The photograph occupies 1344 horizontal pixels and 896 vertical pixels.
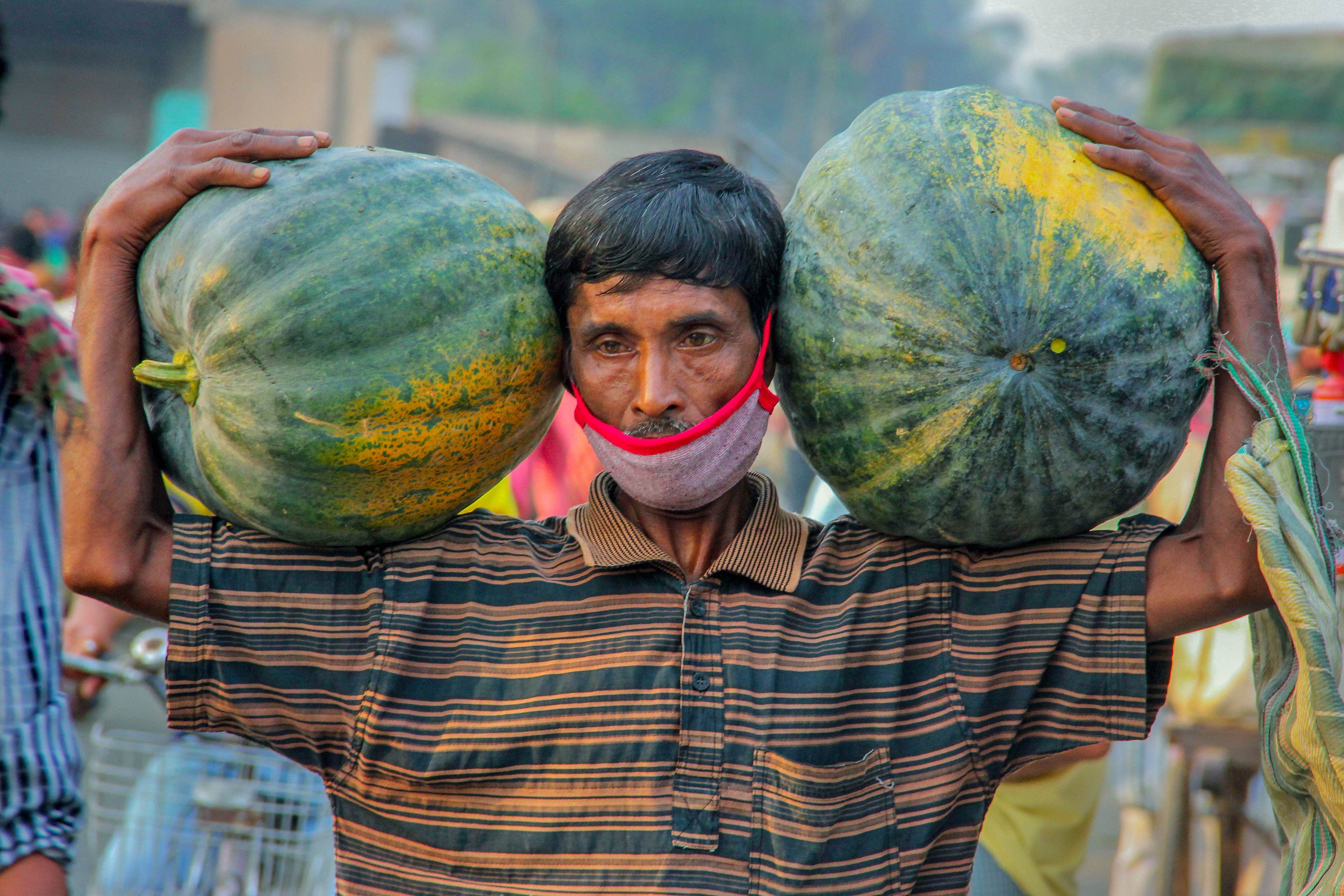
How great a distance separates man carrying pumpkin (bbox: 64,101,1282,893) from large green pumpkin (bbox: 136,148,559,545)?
0.26 ft

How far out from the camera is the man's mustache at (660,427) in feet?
6.61

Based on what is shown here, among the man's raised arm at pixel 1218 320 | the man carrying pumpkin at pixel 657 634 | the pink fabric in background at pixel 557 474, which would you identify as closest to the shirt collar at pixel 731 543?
the man carrying pumpkin at pixel 657 634

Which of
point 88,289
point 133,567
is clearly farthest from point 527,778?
point 88,289

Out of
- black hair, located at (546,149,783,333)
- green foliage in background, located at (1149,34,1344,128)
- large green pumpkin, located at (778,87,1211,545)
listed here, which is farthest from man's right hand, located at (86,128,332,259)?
green foliage in background, located at (1149,34,1344,128)

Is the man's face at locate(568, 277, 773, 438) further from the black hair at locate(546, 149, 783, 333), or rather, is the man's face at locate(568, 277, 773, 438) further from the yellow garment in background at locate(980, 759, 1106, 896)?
the yellow garment in background at locate(980, 759, 1106, 896)

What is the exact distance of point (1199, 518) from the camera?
203 cm

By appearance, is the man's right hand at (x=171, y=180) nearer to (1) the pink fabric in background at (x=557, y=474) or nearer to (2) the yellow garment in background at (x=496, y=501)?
(2) the yellow garment in background at (x=496, y=501)

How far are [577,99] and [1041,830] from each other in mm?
52717

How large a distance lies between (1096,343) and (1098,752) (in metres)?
1.85

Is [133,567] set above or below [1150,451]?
below

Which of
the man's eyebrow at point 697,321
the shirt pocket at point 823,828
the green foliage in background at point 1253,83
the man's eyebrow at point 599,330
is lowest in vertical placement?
the shirt pocket at point 823,828

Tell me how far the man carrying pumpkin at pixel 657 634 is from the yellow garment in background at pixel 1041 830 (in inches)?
44.2

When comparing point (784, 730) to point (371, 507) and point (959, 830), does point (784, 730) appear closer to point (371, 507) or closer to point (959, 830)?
point (959, 830)

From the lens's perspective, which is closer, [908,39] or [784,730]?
[784,730]
